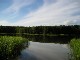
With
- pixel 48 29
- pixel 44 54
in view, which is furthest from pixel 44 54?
pixel 48 29

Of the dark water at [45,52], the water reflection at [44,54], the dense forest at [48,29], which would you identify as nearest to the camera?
the water reflection at [44,54]

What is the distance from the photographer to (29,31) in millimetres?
60688

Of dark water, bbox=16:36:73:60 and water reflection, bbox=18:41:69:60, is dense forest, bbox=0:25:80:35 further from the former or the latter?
water reflection, bbox=18:41:69:60

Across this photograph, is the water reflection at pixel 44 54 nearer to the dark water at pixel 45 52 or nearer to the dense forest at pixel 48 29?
the dark water at pixel 45 52

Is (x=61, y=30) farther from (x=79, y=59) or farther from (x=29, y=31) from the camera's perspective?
(x=79, y=59)

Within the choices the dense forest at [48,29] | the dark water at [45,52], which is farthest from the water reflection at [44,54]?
the dense forest at [48,29]

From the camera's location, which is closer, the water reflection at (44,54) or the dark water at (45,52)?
the water reflection at (44,54)

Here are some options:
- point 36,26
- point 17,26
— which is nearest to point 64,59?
point 36,26

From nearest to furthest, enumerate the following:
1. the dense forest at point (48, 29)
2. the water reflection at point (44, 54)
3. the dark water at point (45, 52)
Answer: the water reflection at point (44, 54) < the dark water at point (45, 52) < the dense forest at point (48, 29)

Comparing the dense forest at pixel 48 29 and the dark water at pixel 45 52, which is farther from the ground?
the dense forest at pixel 48 29

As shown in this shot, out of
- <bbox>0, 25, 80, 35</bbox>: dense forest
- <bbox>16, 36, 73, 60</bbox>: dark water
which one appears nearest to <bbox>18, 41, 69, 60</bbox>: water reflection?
<bbox>16, 36, 73, 60</bbox>: dark water

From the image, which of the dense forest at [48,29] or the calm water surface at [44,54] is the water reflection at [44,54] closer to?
the calm water surface at [44,54]

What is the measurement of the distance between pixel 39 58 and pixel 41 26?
45.3 m

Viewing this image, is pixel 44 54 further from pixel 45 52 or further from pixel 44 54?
pixel 45 52
